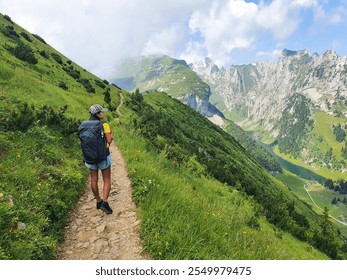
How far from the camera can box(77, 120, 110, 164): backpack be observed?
10.6 meters

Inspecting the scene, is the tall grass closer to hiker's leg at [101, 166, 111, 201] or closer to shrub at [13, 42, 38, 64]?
hiker's leg at [101, 166, 111, 201]

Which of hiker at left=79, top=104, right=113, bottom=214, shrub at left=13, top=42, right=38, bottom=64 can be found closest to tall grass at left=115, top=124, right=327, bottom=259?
hiker at left=79, top=104, right=113, bottom=214

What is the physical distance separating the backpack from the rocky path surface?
6.74 ft

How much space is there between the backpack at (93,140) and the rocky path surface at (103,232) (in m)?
2.05

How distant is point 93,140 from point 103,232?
316 centimetres

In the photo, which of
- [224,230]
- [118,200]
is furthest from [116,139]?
[224,230]

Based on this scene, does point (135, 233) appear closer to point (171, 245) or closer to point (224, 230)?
point (171, 245)

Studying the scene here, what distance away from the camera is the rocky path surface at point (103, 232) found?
8523 millimetres

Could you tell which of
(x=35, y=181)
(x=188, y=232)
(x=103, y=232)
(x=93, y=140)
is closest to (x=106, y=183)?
(x=93, y=140)

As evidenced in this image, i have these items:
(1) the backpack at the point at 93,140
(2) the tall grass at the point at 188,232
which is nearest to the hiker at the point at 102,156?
(1) the backpack at the point at 93,140

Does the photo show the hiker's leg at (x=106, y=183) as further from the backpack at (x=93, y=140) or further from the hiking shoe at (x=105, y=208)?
the backpack at (x=93, y=140)

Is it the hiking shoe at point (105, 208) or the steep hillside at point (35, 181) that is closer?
the steep hillside at point (35, 181)
